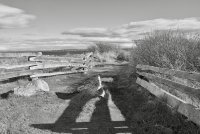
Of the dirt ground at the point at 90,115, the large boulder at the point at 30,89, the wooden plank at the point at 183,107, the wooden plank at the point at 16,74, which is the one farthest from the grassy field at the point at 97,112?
the wooden plank at the point at 16,74

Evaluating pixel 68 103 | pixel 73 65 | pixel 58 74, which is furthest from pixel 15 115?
pixel 73 65

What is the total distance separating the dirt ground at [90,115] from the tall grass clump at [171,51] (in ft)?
4.96

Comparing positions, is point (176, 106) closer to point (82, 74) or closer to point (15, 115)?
point (15, 115)

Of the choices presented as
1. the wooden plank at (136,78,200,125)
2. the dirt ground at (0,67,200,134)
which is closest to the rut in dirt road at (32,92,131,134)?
the dirt ground at (0,67,200,134)

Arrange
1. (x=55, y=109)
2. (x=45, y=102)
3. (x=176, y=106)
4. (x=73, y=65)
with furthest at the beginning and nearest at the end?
(x=73, y=65), (x=45, y=102), (x=55, y=109), (x=176, y=106)

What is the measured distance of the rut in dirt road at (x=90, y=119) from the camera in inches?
239

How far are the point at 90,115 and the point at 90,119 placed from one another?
373 mm

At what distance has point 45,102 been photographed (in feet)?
28.4

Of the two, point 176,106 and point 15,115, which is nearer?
point 176,106

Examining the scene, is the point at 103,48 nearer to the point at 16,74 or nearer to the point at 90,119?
the point at 16,74

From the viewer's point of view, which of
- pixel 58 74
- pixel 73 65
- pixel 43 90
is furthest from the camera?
pixel 73 65

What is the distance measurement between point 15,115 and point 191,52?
5955mm

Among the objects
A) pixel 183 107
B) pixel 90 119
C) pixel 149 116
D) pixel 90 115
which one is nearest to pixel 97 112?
pixel 90 115

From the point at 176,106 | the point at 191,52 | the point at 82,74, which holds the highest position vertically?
the point at 191,52
